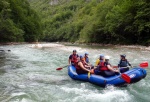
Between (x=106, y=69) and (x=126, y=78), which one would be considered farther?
(x=106, y=69)

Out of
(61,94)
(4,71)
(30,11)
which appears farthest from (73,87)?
(30,11)

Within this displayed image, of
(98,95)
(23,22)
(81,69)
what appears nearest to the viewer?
(98,95)

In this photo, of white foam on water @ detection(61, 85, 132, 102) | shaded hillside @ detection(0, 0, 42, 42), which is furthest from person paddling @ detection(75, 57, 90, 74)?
shaded hillside @ detection(0, 0, 42, 42)

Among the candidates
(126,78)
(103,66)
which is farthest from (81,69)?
(126,78)

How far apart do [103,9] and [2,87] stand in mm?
39524

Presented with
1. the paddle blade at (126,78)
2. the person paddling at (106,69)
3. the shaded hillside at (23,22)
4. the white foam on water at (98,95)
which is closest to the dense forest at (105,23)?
the shaded hillside at (23,22)

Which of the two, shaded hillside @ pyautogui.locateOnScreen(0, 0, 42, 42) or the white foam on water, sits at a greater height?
shaded hillside @ pyautogui.locateOnScreen(0, 0, 42, 42)

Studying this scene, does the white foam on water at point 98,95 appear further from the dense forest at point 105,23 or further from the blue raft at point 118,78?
the dense forest at point 105,23

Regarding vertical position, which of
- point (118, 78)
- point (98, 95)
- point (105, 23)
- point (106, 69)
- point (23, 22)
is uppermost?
point (23, 22)

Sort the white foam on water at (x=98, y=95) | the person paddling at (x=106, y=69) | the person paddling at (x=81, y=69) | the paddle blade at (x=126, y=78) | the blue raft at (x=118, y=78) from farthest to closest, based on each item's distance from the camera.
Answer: the person paddling at (x=81, y=69) → the person paddling at (x=106, y=69) → the blue raft at (x=118, y=78) → the paddle blade at (x=126, y=78) → the white foam on water at (x=98, y=95)

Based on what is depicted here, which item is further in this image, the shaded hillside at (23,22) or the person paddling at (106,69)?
the shaded hillside at (23,22)

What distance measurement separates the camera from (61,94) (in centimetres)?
948

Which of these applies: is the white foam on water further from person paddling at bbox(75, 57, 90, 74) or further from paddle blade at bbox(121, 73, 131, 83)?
person paddling at bbox(75, 57, 90, 74)

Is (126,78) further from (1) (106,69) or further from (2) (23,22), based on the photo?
(2) (23,22)
